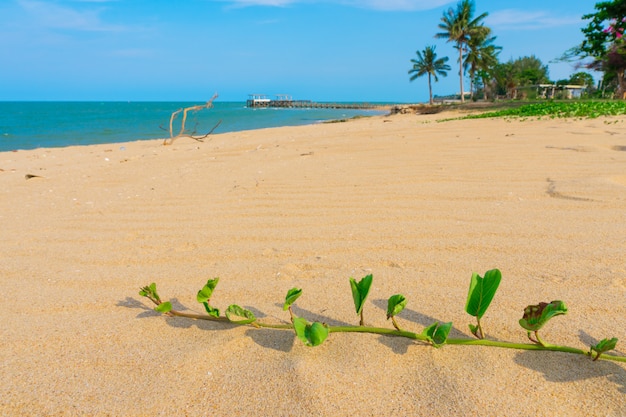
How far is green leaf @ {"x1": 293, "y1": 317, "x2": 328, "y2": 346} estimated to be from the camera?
0.96 metres

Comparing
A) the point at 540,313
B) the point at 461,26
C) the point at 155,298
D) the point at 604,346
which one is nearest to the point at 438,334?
the point at 540,313

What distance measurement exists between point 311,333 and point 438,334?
0.28 meters

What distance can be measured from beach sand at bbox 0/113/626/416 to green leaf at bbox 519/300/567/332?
9cm

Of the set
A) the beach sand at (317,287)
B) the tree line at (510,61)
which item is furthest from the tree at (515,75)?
the beach sand at (317,287)

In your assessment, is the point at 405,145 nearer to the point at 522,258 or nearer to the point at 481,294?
the point at 522,258

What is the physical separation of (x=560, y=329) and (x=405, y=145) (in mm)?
3765

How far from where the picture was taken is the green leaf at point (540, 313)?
871 mm

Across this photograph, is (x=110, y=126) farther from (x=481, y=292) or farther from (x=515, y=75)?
(x=515, y=75)

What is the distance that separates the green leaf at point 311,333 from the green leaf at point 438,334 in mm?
230

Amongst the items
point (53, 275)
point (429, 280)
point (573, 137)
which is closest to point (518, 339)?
point (429, 280)

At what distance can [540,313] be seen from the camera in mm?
902

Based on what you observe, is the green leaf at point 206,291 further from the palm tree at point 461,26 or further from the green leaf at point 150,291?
the palm tree at point 461,26

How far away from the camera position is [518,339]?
3.33 ft

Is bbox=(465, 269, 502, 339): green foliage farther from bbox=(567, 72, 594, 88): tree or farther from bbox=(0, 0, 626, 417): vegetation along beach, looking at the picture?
bbox=(567, 72, 594, 88): tree
